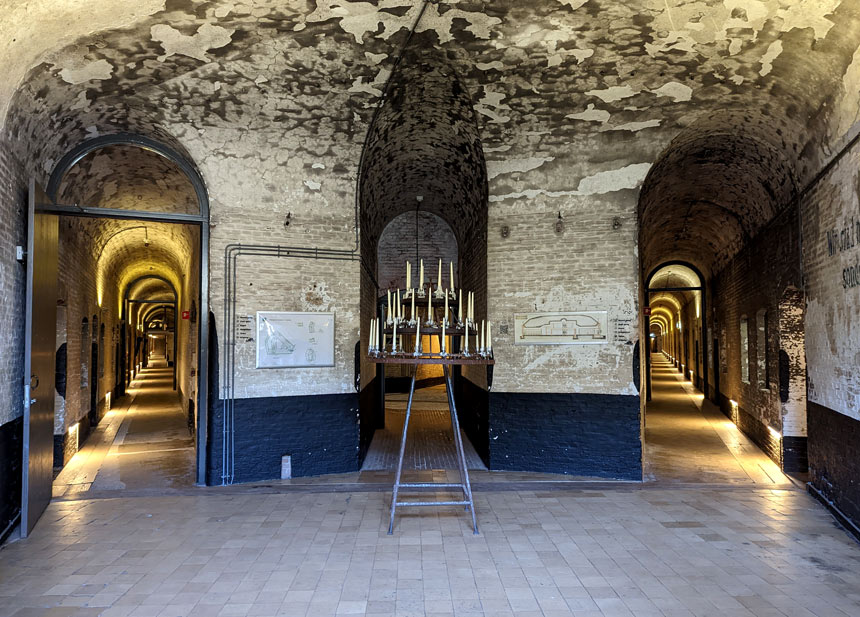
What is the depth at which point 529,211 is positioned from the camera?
25.6ft

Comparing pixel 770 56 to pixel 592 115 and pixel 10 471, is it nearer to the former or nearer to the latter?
pixel 592 115

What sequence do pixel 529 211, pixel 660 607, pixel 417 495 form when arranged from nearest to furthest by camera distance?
pixel 660 607
pixel 417 495
pixel 529 211

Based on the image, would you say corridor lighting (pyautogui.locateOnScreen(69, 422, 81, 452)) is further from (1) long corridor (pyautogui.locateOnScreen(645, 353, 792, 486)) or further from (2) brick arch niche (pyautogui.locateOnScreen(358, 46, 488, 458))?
(1) long corridor (pyautogui.locateOnScreen(645, 353, 792, 486))

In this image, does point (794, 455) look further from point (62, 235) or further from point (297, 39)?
point (62, 235)

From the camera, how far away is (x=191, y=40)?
569 centimetres

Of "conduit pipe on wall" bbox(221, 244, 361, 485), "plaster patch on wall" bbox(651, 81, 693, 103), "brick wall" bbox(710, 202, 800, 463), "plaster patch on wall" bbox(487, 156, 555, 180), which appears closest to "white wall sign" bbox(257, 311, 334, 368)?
"conduit pipe on wall" bbox(221, 244, 361, 485)

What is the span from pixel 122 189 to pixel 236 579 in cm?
754

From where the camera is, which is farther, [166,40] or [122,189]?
[122,189]

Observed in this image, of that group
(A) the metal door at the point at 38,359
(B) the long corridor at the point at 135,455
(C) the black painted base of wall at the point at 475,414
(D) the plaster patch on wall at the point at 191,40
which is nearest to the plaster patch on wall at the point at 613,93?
(C) the black painted base of wall at the point at 475,414

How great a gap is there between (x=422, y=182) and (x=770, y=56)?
608 cm

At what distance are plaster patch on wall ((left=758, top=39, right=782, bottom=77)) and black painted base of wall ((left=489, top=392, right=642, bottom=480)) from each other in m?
4.27

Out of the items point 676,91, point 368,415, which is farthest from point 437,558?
point 676,91

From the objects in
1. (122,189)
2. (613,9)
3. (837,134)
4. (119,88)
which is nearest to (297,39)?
(119,88)

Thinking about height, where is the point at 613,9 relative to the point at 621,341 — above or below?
above
